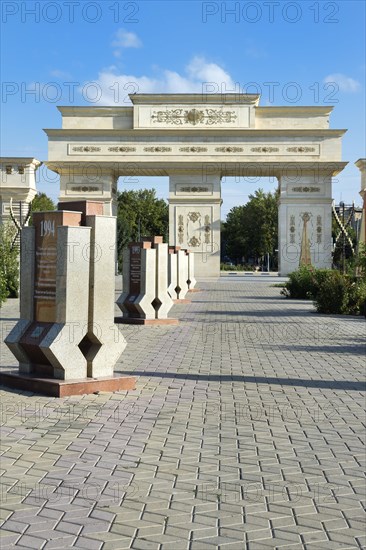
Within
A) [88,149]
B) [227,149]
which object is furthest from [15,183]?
[227,149]

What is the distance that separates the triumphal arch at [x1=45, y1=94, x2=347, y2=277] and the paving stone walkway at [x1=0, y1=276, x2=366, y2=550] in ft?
126

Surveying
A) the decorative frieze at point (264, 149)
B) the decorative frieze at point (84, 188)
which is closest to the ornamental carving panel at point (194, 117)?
the decorative frieze at point (264, 149)

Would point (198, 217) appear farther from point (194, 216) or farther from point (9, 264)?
point (9, 264)

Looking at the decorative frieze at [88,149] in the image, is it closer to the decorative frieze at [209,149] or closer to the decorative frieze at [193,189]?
the decorative frieze at [209,149]

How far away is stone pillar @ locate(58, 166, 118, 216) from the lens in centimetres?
4975

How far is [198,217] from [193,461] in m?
43.8

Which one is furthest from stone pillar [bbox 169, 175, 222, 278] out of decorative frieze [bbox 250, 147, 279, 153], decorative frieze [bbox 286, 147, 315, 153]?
decorative frieze [bbox 286, 147, 315, 153]

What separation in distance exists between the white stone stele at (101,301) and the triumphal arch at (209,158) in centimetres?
4013

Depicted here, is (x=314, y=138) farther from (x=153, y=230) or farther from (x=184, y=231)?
(x=153, y=230)

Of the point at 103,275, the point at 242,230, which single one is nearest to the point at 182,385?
the point at 103,275

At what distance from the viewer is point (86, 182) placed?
164 feet

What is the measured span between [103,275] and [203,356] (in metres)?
3.87

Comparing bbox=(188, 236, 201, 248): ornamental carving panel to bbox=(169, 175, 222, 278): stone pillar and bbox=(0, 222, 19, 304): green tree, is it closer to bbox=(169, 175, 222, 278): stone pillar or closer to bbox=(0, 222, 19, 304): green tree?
bbox=(169, 175, 222, 278): stone pillar

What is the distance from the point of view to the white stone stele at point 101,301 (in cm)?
883
